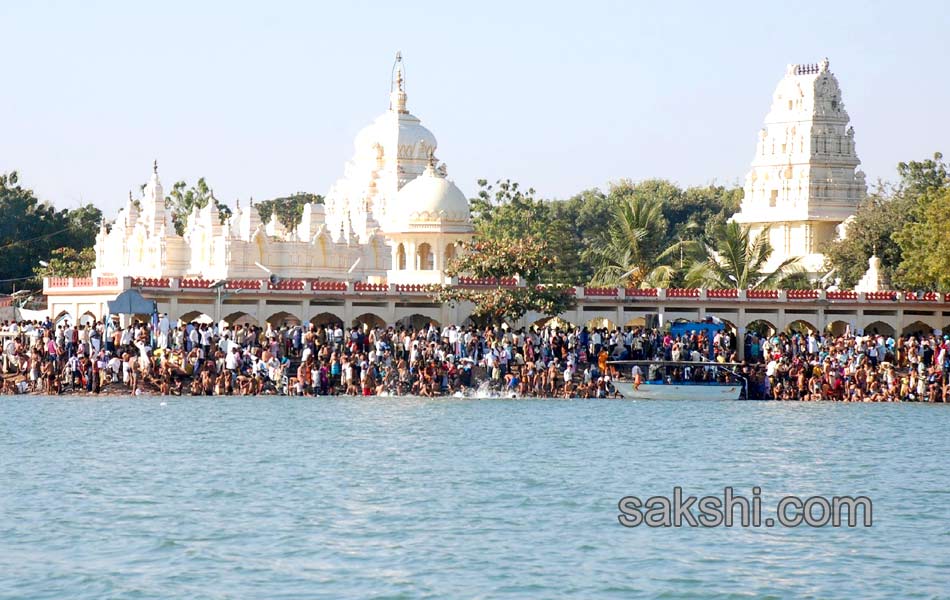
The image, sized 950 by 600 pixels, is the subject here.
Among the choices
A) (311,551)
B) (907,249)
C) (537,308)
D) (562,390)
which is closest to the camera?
(311,551)

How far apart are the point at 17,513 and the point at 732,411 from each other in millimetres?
23100

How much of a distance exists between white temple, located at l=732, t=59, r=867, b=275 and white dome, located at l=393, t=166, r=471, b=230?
58.1ft

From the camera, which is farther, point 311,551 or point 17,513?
point 17,513

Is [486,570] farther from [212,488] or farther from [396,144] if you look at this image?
[396,144]

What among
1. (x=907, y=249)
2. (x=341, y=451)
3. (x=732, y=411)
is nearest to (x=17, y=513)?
(x=341, y=451)

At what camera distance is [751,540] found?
78.9 feet

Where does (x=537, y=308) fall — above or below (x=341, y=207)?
below

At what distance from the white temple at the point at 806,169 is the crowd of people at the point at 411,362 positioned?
2473 cm

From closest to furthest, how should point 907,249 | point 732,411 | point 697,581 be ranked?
point 697,581 → point 732,411 → point 907,249

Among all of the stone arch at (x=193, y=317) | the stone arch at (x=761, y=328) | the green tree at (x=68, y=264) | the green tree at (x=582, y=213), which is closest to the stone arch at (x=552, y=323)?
the stone arch at (x=761, y=328)

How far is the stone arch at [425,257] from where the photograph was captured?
61.8 metres

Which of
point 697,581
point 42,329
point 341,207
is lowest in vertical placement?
point 697,581

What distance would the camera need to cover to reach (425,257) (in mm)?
62281
